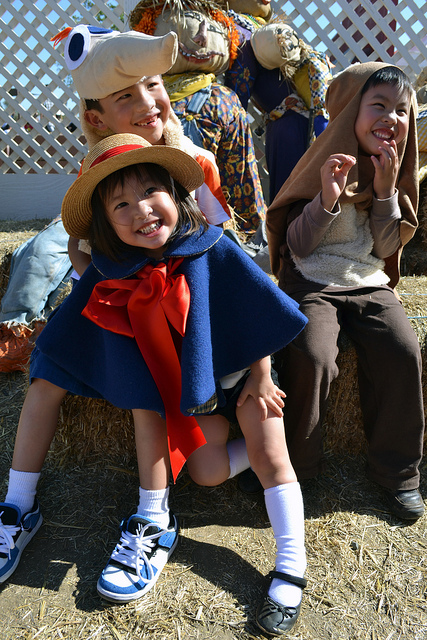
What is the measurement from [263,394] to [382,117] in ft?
3.75

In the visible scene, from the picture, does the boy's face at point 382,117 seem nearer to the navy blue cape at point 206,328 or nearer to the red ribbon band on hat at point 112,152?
the navy blue cape at point 206,328

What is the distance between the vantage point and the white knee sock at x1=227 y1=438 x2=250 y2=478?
5.98 feet

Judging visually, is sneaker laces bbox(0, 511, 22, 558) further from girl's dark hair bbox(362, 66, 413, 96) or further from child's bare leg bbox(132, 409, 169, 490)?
girl's dark hair bbox(362, 66, 413, 96)

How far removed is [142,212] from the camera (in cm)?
156

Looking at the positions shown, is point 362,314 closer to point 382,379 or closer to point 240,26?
point 382,379

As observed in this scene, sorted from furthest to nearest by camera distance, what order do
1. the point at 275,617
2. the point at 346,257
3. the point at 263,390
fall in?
the point at 346,257 < the point at 263,390 < the point at 275,617

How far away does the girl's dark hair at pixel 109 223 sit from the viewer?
5.30 ft

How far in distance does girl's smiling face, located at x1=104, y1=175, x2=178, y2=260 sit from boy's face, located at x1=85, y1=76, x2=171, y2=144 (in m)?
0.48

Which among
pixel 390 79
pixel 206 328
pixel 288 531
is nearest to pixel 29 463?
pixel 206 328

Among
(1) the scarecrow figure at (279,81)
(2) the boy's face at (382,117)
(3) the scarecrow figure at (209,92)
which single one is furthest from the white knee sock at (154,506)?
(1) the scarecrow figure at (279,81)

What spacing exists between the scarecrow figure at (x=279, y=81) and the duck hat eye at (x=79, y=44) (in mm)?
2051

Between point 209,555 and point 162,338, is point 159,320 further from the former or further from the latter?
point 209,555

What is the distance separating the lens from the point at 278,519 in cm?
159

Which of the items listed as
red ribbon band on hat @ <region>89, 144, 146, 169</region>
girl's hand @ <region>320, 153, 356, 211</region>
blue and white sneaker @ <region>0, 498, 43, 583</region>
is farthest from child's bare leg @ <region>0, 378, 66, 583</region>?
girl's hand @ <region>320, 153, 356, 211</region>
